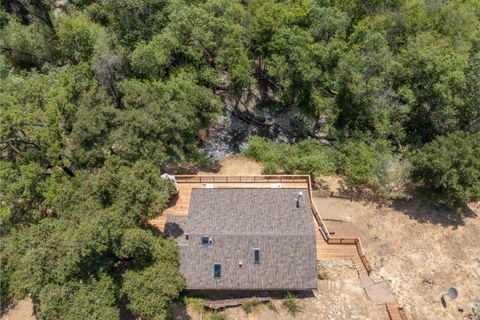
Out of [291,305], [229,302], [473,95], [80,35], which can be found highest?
[80,35]

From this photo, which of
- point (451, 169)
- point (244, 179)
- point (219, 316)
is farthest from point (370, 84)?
point (219, 316)

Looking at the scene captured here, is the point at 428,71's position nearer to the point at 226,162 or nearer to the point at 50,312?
the point at 226,162

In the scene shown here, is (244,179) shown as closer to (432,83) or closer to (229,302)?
(229,302)

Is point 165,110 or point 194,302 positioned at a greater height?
point 165,110

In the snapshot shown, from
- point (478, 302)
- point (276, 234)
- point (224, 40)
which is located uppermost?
point (224, 40)

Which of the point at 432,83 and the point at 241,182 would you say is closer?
the point at 241,182

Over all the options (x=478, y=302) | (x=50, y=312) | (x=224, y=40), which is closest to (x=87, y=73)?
(x=224, y=40)

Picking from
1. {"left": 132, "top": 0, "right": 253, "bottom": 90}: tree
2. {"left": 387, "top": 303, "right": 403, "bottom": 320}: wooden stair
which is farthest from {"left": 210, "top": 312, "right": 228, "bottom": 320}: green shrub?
{"left": 132, "top": 0, "right": 253, "bottom": 90}: tree

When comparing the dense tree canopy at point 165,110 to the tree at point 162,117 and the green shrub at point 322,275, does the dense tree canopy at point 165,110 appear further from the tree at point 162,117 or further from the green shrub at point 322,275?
the green shrub at point 322,275
